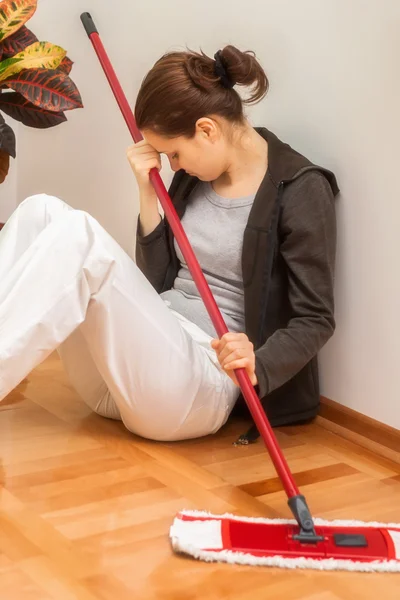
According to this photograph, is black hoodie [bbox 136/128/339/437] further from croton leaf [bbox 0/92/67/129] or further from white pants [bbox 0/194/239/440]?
croton leaf [bbox 0/92/67/129]

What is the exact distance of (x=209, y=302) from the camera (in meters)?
1.55

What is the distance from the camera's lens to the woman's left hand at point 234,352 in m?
1.46

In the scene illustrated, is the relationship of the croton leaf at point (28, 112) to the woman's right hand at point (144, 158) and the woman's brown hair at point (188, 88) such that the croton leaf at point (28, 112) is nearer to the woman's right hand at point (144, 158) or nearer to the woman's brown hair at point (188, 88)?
the woman's right hand at point (144, 158)

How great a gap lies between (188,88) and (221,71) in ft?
0.27

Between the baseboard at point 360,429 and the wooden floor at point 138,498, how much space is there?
0.02 m

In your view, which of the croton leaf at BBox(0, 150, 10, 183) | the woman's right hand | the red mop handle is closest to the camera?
the red mop handle

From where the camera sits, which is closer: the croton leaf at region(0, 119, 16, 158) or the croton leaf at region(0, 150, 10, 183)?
the croton leaf at region(0, 119, 16, 158)

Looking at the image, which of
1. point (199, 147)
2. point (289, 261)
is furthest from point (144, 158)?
point (289, 261)

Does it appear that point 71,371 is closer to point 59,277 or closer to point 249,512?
point 59,277

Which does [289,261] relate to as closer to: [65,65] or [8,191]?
[65,65]

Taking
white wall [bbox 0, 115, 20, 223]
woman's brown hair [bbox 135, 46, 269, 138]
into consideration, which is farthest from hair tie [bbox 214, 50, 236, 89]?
white wall [bbox 0, 115, 20, 223]

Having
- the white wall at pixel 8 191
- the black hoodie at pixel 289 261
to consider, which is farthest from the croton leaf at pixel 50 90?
the white wall at pixel 8 191

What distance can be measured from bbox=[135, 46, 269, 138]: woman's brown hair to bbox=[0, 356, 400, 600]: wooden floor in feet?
2.13

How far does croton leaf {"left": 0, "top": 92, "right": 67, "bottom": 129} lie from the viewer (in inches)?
93.9
